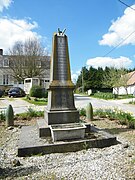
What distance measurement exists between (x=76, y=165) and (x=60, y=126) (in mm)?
1972

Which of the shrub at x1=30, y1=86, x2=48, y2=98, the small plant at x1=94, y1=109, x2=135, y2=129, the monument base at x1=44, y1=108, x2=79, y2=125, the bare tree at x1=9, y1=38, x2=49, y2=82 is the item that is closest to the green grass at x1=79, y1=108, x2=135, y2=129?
the small plant at x1=94, y1=109, x2=135, y2=129

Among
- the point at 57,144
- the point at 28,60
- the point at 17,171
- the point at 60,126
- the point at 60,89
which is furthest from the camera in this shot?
the point at 28,60

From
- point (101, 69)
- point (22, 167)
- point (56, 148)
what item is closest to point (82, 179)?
point (22, 167)

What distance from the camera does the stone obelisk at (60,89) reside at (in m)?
6.72

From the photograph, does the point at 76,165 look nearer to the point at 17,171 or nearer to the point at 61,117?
the point at 17,171

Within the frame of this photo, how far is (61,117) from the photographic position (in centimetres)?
671

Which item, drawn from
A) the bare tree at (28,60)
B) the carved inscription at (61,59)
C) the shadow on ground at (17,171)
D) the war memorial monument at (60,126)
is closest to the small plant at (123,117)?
the war memorial monument at (60,126)

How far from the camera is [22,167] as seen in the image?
13.7ft

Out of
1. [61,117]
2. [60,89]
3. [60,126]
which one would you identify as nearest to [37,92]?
[60,89]

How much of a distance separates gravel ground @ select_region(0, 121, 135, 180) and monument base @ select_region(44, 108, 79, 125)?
1.52m

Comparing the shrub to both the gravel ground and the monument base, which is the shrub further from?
the gravel ground

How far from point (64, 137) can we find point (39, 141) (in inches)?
27.4

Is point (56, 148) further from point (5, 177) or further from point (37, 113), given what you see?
point (37, 113)

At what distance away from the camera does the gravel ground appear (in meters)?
3.63
